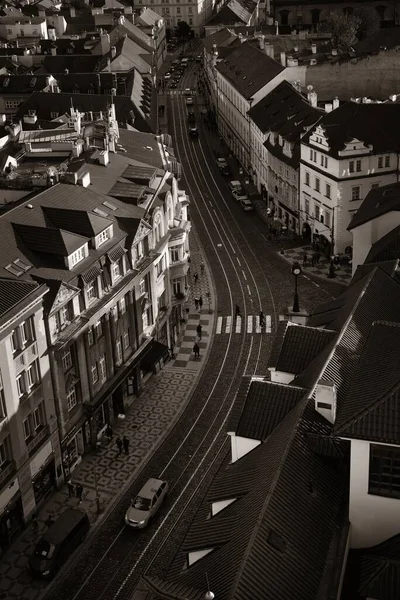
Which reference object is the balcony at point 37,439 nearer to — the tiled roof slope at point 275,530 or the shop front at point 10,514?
the shop front at point 10,514

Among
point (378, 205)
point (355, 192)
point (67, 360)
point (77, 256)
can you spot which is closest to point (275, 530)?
point (67, 360)

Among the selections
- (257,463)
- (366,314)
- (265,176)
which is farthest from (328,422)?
(265,176)

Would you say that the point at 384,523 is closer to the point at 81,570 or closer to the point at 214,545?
the point at 214,545

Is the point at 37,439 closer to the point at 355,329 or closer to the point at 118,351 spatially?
the point at 118,351

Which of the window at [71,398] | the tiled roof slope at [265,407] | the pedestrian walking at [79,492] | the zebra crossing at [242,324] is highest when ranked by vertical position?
the tiled roof slope at [265,407]

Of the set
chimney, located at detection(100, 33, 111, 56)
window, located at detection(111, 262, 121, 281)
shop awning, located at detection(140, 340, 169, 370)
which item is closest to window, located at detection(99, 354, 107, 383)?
shop awning, located at detection(140, 340, 169, 370)

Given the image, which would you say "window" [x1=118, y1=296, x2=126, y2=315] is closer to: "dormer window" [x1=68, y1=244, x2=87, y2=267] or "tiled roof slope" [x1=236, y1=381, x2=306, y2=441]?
"dormer window" [x1=68, y1=244, x2=87, y2=267]

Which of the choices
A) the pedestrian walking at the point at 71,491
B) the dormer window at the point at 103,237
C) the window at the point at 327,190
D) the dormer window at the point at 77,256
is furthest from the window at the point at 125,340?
the window at the point at 327,190
